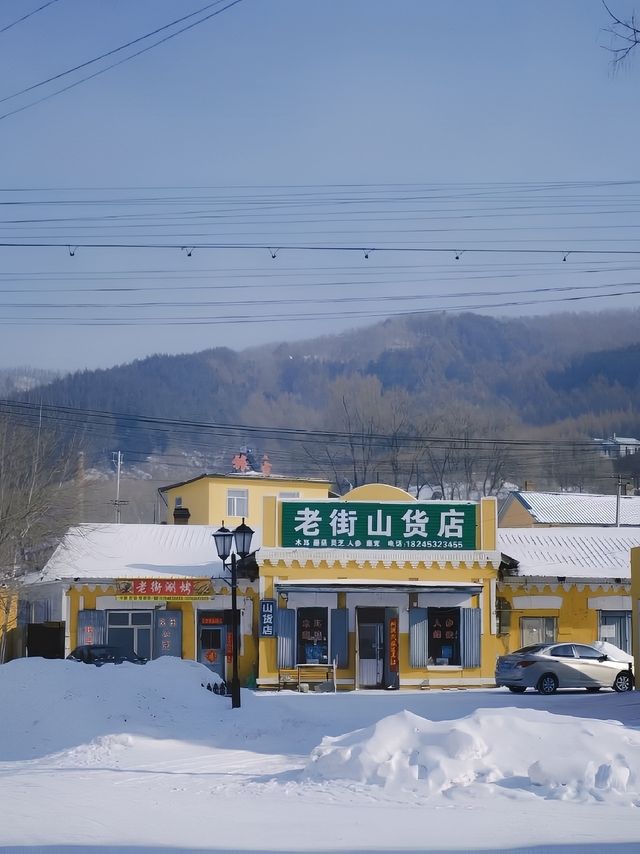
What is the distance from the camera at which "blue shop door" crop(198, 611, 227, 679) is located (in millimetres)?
36281

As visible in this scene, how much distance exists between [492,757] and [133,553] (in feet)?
89.0

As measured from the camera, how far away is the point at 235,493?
5272cm

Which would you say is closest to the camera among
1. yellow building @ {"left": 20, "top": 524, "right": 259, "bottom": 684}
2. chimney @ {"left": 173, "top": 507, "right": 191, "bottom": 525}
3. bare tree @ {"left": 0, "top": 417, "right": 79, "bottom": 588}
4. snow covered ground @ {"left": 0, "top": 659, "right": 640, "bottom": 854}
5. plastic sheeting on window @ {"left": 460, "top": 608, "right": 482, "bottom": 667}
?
snow covered ground @ {"left": 0, "top": 659, "right": 640, "bottom": 854}

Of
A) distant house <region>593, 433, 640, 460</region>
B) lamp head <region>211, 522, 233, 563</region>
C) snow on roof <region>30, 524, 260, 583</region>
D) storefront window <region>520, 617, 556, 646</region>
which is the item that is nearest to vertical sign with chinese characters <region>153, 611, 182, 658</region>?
snow on roof <region>30, 524, 260, 583</region>

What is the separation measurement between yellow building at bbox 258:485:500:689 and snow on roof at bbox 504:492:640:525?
2209 cm

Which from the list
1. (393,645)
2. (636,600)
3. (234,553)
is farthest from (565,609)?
(234,553)

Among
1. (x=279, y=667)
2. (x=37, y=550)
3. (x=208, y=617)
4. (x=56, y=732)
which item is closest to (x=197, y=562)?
(x=208, y=617)

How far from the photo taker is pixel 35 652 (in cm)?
3812

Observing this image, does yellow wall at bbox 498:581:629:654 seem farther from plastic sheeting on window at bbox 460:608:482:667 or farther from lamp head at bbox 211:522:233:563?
lamp head at bbox 211:522:233:563

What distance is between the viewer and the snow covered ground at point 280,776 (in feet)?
34.8

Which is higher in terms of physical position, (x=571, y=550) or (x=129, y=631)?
(x=571, y=550)

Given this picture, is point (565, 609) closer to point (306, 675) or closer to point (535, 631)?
point (535, 631)

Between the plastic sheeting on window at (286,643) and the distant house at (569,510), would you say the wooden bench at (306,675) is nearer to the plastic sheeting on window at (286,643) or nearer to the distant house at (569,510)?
the plastic sheeting on window at (286,643)

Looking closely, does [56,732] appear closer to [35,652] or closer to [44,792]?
[44,792]
